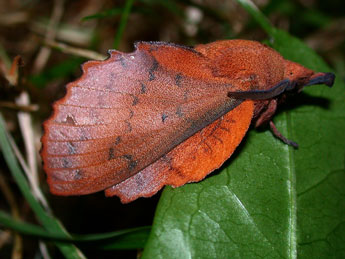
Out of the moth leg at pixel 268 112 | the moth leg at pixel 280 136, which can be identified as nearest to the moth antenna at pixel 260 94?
the moth leg at pixel 268 112

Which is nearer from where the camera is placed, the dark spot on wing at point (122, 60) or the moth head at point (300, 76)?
the dark spot on wing at point (122, 60)

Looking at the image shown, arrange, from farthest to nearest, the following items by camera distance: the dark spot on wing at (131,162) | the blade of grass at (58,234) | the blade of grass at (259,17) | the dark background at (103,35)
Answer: the dark background at (103,35) → the blade of grass at (259,17) → the blade of grass at (58,234) → the dark spot on wing at (131,162)

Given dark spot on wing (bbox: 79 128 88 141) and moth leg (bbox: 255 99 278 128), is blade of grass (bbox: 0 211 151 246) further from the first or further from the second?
moth leg (bbox: 255 99 278 128)

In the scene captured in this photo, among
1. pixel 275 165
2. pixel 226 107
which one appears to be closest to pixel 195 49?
pixel 226 107

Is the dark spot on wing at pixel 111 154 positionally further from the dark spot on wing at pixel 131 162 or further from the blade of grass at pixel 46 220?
the blade of grass at pixel 46 220

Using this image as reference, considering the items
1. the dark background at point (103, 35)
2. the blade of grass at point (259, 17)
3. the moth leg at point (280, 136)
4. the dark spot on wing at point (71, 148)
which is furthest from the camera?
the dark background at point (103, 35)

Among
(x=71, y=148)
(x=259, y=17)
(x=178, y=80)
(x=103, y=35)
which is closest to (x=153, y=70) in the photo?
(x=178, y=80)

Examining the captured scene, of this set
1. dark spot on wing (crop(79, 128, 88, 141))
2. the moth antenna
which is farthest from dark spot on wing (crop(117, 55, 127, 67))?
the moth antenna
